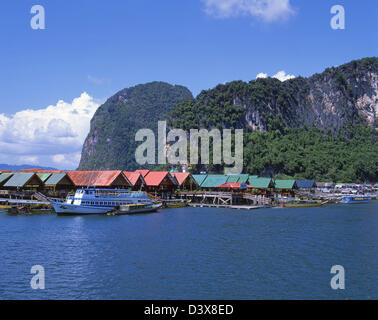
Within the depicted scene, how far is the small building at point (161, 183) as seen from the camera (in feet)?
308

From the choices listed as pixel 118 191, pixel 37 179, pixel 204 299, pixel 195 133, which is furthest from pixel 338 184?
pixel 204 299

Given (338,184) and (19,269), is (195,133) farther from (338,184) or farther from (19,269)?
(19,269)

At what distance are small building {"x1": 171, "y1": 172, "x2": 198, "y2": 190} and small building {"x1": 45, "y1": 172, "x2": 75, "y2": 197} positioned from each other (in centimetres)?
2841

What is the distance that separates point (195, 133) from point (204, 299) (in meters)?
160

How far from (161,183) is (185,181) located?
10.6m

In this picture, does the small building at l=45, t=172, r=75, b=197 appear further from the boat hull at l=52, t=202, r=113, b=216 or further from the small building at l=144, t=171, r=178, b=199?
the small building at l=144, t=171, r=178, b=199

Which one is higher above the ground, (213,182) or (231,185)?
(213,182)

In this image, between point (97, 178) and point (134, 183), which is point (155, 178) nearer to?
point (134, 183)

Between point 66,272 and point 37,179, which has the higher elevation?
point 37,179

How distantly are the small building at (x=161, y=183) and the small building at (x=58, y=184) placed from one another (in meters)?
18.9

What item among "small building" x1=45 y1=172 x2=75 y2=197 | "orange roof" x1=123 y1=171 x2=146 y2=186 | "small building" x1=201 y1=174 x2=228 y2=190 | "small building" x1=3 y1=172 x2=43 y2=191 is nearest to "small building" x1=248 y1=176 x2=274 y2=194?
"small building" x1=201 y1=174 x2=228 y2=190

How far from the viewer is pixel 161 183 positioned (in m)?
94.1

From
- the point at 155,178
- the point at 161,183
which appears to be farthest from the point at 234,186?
the point at 155,178

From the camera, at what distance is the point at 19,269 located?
31.3 m
